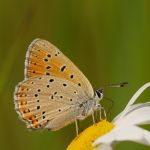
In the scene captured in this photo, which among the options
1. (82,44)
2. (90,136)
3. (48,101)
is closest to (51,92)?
(48,101)

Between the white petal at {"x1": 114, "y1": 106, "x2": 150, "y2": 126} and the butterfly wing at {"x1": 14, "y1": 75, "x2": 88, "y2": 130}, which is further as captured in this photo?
the butterfly wing at {"x1": 14, "y1": 75, "x2": 88, "y2": 130}

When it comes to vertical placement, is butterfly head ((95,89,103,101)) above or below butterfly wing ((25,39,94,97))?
below

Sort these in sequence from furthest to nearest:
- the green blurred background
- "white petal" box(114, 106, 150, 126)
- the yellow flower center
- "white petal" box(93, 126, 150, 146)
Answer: the green blurred background → "white petal" box(114, 106, 150, 126) → the yellow flower center → "white petal" box(93, 126, 150, 146)

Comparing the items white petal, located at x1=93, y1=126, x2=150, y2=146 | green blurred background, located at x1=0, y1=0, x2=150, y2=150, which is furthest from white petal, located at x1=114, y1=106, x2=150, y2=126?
green blurred background, located at x1=0, y1=0, x2=150, y2=150

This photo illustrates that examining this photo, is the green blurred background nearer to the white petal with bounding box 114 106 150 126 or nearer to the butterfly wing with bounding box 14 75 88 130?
the butterfly wing with bounding box 14 75 88 130

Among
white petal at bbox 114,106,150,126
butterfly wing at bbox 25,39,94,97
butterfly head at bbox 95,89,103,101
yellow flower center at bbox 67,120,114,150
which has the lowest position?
yellow flower center at bbox 67,120,114,150

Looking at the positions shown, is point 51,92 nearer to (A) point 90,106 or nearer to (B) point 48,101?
(B) point 48,101

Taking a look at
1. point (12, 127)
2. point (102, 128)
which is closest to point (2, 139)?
point (12, 127)

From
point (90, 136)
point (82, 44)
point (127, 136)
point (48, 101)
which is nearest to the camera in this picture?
point (127, 136)
